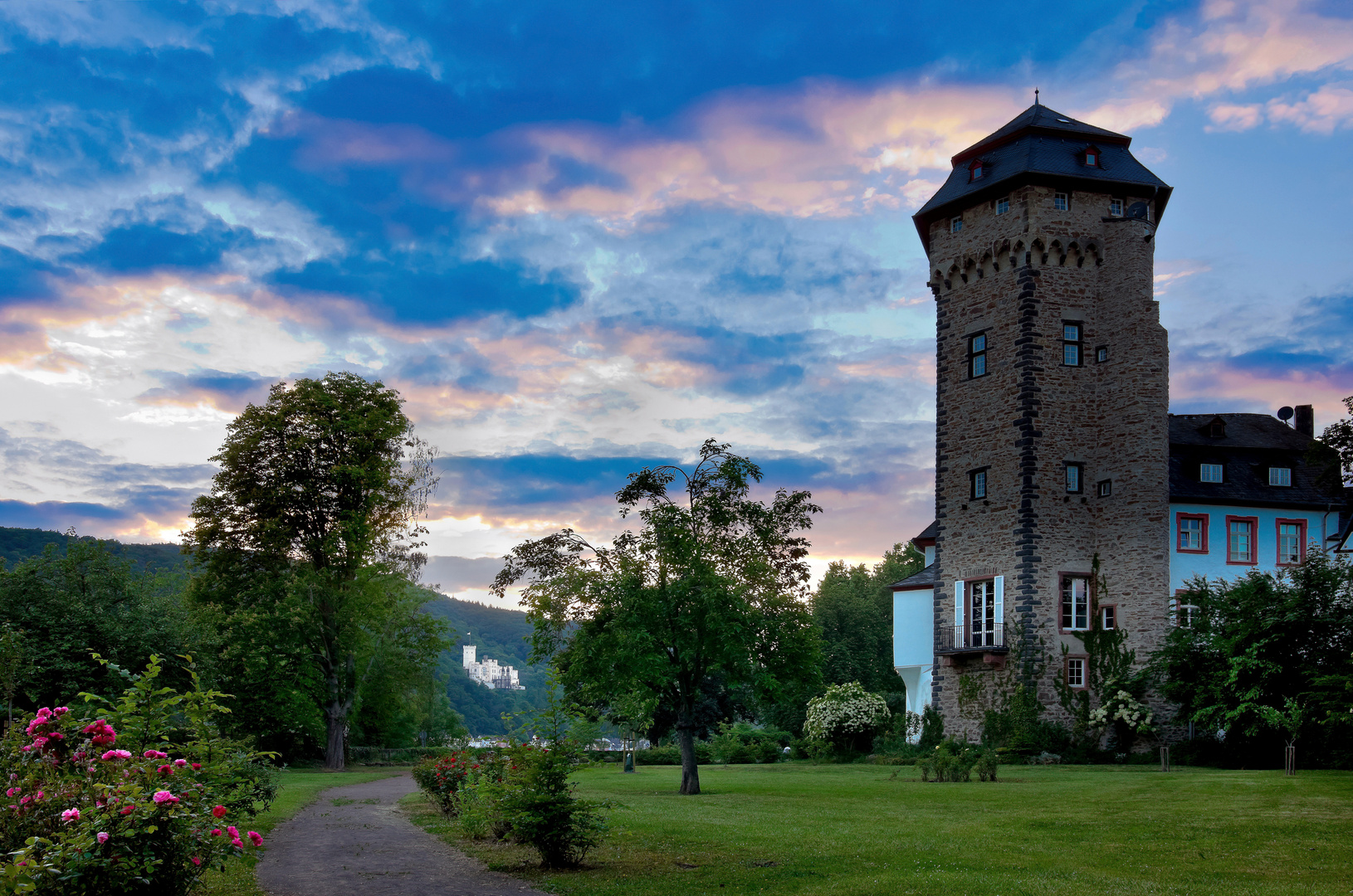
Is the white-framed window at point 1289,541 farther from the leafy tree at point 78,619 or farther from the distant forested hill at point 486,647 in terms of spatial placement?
the distant forested hill at point 486,647

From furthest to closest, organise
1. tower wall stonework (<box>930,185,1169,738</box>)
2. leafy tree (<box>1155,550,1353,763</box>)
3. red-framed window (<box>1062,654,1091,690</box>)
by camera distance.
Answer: tower wall stonework (<box>930,185,1169,738</box>) → red-framed window (<box>1062,654,1091,690</box>) → leafy tree (<box>1155,550,1353,763</box>)

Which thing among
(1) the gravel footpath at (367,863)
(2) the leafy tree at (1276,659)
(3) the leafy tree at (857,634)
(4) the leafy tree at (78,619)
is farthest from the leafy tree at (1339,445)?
(3) the leafy tree at (857,634)

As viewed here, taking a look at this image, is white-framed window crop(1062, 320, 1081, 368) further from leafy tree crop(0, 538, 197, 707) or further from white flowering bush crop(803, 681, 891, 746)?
leafy tree crop(0, 538, 197, 707)

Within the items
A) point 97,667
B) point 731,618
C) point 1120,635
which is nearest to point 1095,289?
point 1120,635

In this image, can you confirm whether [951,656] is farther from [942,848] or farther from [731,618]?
[942,848]

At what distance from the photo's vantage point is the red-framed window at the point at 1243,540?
3788 cm

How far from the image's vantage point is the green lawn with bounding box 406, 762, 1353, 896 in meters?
12.0

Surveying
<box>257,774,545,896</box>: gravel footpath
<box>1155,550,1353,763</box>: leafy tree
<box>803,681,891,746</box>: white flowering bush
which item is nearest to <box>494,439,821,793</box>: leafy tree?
<box>257,774,545,896</box>: gravel footpath

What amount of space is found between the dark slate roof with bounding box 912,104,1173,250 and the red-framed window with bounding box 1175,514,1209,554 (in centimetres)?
1196

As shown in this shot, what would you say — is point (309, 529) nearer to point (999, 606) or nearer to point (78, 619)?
point (78, 619)

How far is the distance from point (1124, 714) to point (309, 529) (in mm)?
33073

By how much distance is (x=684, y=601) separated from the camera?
23.6m

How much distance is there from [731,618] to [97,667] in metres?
13.9

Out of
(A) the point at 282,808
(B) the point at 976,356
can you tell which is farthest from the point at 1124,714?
(A) the point at 282,808
